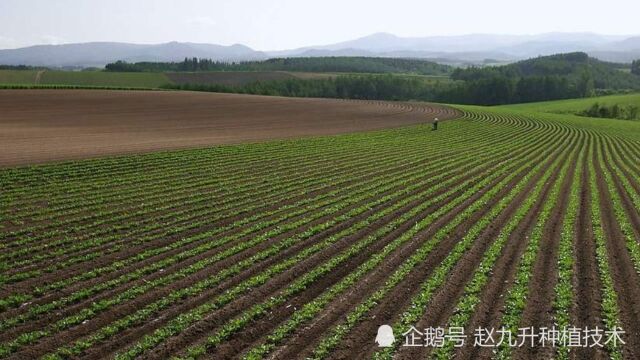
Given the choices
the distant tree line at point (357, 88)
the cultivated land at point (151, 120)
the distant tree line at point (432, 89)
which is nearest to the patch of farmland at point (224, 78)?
the distant tree line at point (357, 88)

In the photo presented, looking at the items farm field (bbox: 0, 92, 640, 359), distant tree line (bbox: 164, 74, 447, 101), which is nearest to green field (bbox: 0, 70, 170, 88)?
distant tree line (bbox: 164, 74, 447, 101)

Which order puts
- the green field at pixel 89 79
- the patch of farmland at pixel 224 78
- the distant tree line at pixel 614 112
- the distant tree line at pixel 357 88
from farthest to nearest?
1. the patch of farmland at pixel 224 78
2. the distant tree line at pixel 357 88
3. the green field at pixel 89 79
4. the distant tree line at pixel 614 112

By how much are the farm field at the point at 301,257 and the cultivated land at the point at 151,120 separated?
6.45 m

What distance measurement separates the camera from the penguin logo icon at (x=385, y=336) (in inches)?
421

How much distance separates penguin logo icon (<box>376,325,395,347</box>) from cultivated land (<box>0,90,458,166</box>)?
24.6m

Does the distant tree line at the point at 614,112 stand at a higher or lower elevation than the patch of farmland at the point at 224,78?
lower

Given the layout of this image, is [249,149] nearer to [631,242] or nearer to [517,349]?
[631,242]

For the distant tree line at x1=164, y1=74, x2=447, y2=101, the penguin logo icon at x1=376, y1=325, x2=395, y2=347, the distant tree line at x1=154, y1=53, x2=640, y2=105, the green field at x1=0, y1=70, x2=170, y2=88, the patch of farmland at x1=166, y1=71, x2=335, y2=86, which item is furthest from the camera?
the patch of farmland at x1=166, y1=71, x2=335, y2=86

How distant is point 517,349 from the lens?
10.5m

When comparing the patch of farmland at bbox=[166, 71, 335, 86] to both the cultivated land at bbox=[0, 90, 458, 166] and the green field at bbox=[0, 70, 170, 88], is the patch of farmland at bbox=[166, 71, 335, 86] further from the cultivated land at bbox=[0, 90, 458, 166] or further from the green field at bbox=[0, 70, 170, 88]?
the cultivated land at bbox=[0, 90, 458, 166]

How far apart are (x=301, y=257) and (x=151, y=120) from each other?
4101cm

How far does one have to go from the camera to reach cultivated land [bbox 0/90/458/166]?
34469 millimetres

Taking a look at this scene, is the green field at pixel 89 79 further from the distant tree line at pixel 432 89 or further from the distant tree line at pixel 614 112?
the distant tree line at pixel 614 112

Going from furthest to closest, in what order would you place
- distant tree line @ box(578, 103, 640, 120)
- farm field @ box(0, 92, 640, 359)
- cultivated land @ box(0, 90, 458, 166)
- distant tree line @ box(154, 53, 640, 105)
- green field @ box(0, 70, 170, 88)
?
1. distant tree line @ box(154, 53, 640, 105)
2. green field @ box(0, 70, 170, 88)
3. distant tree line @ box(578, 103, 640, 120)
4. cultivated land @ box(0, 90, 458, 166)
5. farm field @ box(0, 92, 640, 359)
